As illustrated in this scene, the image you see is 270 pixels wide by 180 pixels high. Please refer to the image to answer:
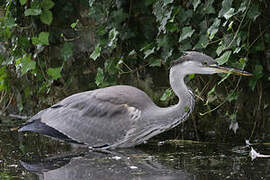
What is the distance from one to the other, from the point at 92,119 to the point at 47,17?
5.64 feet

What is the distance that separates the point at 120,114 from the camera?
5.05 metres

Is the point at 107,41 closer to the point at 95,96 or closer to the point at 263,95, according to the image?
the point at 95,96

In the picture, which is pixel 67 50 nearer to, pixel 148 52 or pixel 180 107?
pixel 148 52

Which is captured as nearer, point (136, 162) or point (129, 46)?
point (136, 162)

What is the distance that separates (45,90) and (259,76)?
9.61ft

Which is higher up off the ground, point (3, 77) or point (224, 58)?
point (3, 77)

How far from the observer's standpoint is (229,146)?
500 cm

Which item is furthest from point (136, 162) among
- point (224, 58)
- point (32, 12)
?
point (32, 12)

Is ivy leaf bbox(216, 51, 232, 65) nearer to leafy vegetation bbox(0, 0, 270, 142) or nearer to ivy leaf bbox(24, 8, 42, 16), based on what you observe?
leafy vegetation bbox(0, 0, 270, 142)

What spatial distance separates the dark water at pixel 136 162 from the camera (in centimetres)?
388

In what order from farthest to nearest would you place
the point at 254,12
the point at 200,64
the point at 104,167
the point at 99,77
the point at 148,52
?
the point at 99,77 → the point at 148,52 → the point at 200,64 → the point at 254,12 → the point at 104,167

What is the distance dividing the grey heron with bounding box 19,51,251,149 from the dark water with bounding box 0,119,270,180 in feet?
0.49

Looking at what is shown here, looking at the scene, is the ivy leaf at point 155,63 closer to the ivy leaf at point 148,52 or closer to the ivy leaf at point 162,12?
the ivy leaf at point 148,52

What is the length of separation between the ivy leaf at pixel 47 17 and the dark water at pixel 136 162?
1.59m
